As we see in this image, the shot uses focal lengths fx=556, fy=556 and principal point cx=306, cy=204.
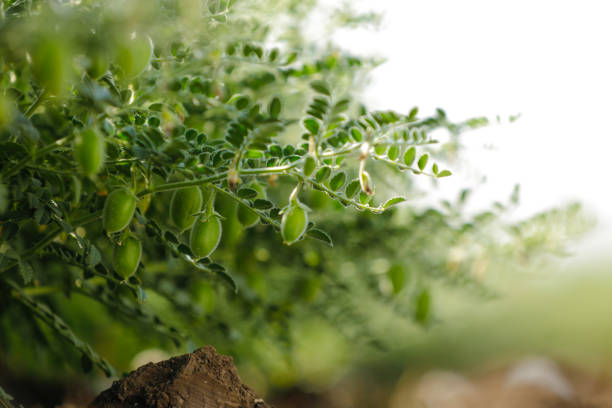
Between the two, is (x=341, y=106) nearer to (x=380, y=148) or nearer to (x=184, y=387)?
(x=380, y=148)

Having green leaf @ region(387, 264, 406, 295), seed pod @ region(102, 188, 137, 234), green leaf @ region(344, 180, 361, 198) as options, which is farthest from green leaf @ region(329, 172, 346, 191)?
green leaf @ region(387, 264, 406, 295)

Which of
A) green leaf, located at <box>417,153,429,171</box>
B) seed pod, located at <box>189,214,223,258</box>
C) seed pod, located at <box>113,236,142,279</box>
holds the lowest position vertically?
seed pod, located at <box>113,236,142,279</box>

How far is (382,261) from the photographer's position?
728 mm

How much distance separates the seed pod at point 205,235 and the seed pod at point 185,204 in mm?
17

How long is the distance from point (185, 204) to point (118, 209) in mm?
57

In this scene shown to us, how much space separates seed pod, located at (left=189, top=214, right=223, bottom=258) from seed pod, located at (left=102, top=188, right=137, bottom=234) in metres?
0.04

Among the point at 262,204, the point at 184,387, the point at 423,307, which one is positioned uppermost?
the point at 423,307

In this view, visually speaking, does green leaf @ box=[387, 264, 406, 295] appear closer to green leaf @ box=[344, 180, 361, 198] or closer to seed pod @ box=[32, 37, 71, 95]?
green leaf @ box=[344, 180, 361, 198]

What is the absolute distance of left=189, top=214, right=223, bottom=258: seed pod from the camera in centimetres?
32

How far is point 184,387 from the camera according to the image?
0.32 metres

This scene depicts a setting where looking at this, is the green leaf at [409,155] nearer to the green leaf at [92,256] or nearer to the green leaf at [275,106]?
the green leaf at [275,106]

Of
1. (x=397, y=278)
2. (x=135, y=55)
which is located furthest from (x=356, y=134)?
(x=397, y=278)

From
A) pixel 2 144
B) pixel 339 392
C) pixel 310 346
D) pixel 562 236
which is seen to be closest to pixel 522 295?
pixel 339 392

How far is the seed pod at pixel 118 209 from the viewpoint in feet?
0.97
